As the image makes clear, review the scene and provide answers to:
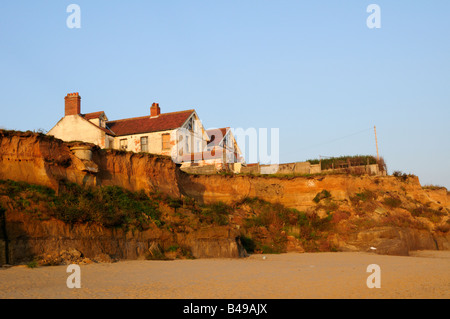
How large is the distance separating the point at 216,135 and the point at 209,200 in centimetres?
1712

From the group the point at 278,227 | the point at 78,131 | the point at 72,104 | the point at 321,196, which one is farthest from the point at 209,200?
the point at 72,104

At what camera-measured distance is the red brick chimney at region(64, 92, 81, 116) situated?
38.5m

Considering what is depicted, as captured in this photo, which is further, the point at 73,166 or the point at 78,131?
the point at 78,131

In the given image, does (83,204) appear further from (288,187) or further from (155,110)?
(155,110)

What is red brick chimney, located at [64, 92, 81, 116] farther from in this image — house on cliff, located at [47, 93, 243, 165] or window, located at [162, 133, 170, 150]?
window, located at [162, 133, 170, 150]

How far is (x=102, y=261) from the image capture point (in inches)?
616

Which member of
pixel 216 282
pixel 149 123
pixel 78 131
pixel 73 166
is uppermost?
pixel 149 123

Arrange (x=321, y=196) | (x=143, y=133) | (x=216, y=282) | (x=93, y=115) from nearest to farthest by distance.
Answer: (x=216, y=282) → (x=321, y=196) → (x=143, y=133) → (x=93, y=115)

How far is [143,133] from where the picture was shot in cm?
3903

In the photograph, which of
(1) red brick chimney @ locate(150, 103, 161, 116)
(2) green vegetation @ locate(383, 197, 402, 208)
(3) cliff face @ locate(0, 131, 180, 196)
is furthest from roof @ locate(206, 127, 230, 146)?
(3) cliff face @ locate(0, 131, 180, 196)

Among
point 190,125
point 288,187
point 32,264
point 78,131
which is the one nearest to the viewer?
point 32,264

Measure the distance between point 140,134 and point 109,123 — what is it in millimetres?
4677
